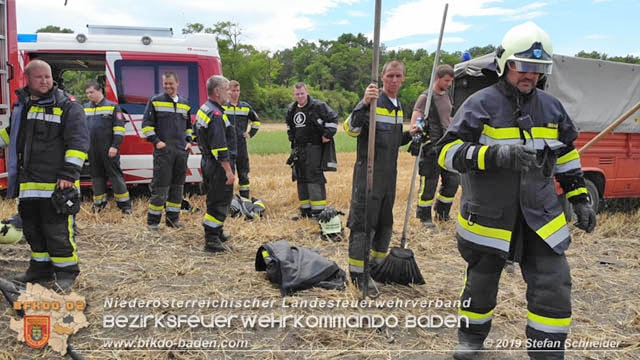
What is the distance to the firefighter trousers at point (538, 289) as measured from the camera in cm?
249

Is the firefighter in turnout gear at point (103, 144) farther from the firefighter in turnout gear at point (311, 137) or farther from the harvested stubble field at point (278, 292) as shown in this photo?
the firefighter in turnout gear at point (311, 137)

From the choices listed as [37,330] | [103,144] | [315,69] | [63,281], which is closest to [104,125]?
[103,144]

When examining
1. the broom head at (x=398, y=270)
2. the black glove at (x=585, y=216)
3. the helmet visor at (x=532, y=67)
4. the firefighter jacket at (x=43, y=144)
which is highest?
the helmet visor at (x=532, y=67)

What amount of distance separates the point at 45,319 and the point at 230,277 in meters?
1.64

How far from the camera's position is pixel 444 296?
4.05m

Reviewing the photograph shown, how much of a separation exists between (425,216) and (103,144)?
16.8 ft

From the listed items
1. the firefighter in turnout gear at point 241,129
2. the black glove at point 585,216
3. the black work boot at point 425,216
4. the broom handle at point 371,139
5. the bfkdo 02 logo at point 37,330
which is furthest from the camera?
the firefighter in turnout gear at point 241,129

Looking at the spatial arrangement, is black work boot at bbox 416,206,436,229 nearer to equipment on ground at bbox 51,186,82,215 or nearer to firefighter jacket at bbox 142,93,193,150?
firefighter jacket at bbox 142,93,193,150

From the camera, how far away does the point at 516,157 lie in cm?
238

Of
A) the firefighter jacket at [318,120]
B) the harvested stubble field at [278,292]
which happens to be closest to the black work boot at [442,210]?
the harvested stubble field at [278,292]

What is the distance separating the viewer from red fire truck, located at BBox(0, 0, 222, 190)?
7.20m

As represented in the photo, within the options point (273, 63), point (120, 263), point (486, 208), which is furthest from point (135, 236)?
point (273, 63)

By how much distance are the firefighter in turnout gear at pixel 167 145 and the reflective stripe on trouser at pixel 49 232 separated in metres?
2.09

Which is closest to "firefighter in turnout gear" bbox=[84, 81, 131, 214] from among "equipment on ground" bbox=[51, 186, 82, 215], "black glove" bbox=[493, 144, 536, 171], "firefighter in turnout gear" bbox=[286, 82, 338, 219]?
"firefighter in turnout gear" bbox=[286, 82, 338, 219]
